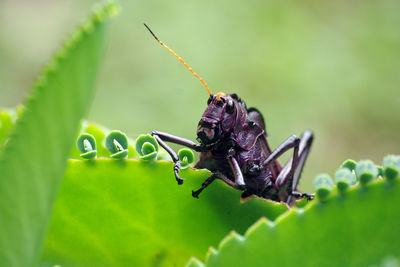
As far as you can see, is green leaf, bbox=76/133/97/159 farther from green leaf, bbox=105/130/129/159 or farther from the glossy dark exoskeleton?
the glossy dark exoskeleton

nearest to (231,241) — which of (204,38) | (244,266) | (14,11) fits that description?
(244,266)

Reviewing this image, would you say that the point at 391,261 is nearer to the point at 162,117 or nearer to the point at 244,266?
the point at 244,266

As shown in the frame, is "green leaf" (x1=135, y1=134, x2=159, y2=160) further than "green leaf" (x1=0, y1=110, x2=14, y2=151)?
No

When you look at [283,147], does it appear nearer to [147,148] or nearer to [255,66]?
[147,148]

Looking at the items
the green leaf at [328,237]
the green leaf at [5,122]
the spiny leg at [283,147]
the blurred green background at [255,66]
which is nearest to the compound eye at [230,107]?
the spiny leg at [283,147]

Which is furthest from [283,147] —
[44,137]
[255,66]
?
[255,66]

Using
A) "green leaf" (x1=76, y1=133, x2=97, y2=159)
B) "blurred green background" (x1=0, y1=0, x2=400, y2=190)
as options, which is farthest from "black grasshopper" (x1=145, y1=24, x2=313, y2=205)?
"blurred green background" (x1=0, y1=0, x2=400, y2=190)
